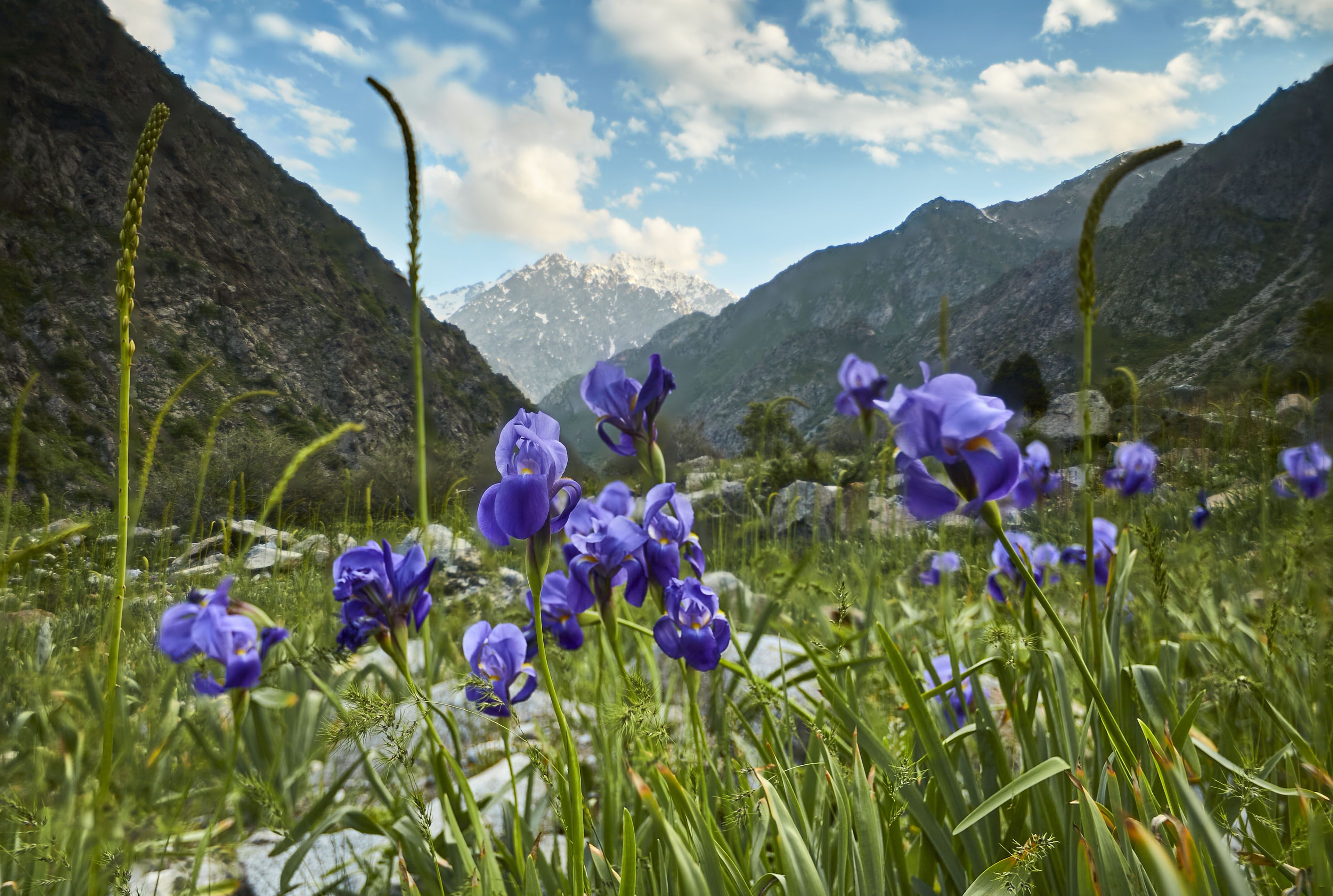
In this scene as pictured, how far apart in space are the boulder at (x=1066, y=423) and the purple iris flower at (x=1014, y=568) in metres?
6.07

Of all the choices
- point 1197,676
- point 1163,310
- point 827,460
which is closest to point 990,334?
point 1163,310

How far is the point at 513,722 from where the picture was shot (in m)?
1.25

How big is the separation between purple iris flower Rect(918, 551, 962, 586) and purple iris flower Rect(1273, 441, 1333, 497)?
6.86 feet

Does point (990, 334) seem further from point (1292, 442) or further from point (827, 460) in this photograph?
point (1292, 442)

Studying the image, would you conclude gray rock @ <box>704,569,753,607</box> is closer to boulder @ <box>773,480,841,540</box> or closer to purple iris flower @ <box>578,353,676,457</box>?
purple iris flower @ <box>578,353,676,457</box>

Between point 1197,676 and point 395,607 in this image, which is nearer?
point 395,607

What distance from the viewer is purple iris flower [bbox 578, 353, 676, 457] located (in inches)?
66.7

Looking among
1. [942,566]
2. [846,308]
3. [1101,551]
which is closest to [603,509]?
[942,566]

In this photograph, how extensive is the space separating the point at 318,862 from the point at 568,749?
171cm

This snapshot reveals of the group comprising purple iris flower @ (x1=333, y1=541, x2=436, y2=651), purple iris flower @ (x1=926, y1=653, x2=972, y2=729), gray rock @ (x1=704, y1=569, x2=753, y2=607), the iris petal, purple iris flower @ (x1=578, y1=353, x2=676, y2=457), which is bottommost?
gray rock @ (x1=704, y1=569, x2=753, y2=607)

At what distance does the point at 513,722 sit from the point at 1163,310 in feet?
231

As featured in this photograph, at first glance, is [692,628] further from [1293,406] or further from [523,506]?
[1293,406]

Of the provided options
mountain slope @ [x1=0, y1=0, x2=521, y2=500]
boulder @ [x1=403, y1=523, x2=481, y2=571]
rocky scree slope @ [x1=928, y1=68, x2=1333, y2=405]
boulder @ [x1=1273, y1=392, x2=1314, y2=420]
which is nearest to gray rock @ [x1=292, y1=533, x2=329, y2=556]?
boulder @ [x1=403, y1=523, x2=481, y2=571]

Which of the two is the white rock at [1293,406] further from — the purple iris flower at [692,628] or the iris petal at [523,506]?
the iris petal at [523,506]
